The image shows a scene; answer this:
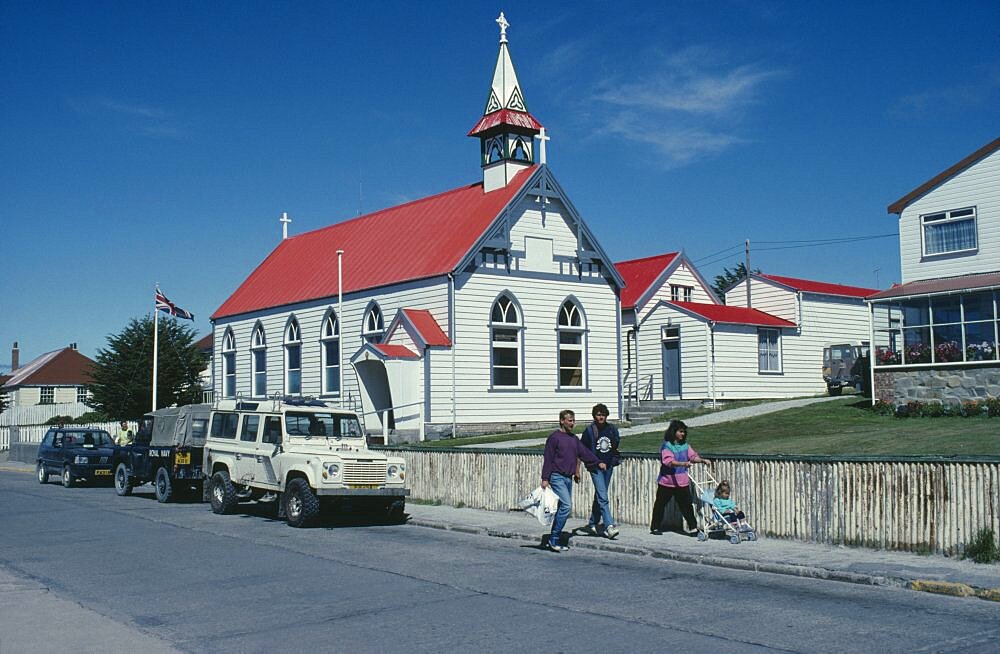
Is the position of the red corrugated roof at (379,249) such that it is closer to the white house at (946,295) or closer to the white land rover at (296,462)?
the white land rover at (296,462)

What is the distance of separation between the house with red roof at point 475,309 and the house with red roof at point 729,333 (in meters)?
4.58

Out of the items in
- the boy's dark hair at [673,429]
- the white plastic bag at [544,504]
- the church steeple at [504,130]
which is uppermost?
the church steeple at [504,130]

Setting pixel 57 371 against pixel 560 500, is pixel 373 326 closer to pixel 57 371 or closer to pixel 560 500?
pixel 560 500

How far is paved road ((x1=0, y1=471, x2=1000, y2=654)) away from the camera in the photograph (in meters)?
8.63

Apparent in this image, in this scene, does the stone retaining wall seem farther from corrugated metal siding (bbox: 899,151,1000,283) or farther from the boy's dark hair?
the boy's dark hair

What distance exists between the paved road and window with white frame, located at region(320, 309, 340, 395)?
2135 centimetres

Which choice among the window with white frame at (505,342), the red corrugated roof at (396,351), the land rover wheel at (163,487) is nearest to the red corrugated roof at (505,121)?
the window with white frame at (505,342)

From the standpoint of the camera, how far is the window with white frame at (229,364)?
4450 cm

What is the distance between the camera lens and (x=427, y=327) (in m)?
32.2

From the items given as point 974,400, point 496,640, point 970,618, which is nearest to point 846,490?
point 970,618

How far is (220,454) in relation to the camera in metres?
20.7

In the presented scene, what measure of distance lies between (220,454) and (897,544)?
1334 centimetres

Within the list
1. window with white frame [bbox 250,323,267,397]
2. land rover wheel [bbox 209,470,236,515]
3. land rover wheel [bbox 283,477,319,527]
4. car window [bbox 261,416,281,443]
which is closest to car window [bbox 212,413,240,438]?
land rover wheel [bbox 209,470,236,515]

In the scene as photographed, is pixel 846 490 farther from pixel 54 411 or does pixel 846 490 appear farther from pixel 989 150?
pixel 54 411
